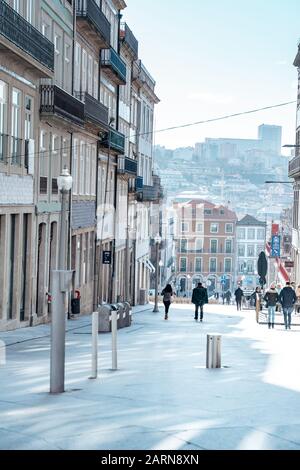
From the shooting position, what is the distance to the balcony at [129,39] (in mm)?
56150

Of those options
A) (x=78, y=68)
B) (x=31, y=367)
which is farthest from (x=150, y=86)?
(x=31, y=367)

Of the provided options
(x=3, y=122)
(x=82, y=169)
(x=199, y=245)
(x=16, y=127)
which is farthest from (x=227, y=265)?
(x=3, y=122)

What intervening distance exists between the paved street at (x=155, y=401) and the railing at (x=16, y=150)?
7271 mm

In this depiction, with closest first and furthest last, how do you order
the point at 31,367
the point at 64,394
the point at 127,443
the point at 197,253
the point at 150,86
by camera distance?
the point at 127,443 < the point at 64,394 < the point at 31,367 < the point at 150,86 < the point at 197,253

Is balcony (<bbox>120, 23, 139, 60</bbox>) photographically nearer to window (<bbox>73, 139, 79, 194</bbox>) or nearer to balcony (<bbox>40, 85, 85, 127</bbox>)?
window (<bbox>73, 139, 79, 194</bbox>)

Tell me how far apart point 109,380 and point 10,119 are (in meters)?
14.3

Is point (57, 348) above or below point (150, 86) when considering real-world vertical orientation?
below

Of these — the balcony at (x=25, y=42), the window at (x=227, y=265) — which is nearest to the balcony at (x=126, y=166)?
the balcony at (x=25, y=42)

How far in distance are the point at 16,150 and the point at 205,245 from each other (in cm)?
14389

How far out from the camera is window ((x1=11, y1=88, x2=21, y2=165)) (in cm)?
2871

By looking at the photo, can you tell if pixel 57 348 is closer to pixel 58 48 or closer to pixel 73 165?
pixel 58 48

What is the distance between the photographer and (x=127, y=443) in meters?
9.47

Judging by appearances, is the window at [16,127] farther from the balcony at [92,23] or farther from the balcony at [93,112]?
the balcony at [92,23]

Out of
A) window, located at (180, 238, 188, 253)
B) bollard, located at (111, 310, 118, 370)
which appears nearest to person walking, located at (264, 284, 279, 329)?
bollard, located at (111, 310, 118, 370)
